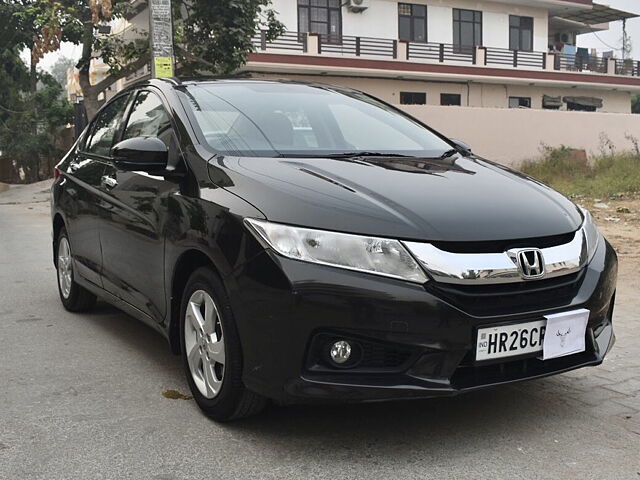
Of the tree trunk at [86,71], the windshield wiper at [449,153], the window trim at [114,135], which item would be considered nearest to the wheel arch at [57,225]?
the window trim at [114,135]

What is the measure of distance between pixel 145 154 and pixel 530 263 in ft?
6.26

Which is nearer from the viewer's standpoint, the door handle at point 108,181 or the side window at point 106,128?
the door handle at point 108,181

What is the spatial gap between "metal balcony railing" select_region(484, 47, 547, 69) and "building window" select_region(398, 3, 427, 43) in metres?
2.90

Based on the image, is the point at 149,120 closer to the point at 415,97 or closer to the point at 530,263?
the point at 530,263

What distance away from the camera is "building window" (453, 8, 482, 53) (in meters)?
30.9

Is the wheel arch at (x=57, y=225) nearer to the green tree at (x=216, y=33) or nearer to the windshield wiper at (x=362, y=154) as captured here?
the windshield wiper at (x=362, y=154)

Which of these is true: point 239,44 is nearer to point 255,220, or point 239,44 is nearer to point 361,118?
point 361,118

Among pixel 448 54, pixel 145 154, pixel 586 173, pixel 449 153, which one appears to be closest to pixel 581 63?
pixel 448 54

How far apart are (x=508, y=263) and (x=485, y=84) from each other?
3034 cm

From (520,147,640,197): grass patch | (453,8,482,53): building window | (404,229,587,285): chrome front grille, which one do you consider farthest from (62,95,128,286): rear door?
(453,8,482,53): building window

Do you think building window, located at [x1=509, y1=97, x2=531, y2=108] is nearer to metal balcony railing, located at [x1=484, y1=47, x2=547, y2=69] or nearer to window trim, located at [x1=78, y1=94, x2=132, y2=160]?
metal balcony railing, located at [x1=484, y1=47, x2=547, y2=69]

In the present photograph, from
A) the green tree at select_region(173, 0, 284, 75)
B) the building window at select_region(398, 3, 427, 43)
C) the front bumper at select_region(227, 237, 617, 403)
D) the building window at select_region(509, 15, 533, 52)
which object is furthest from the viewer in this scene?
the building window at select_region(509, 15, 533, 52)

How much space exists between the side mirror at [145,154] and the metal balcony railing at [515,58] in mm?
29040

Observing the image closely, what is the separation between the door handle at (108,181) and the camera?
4387 mm
